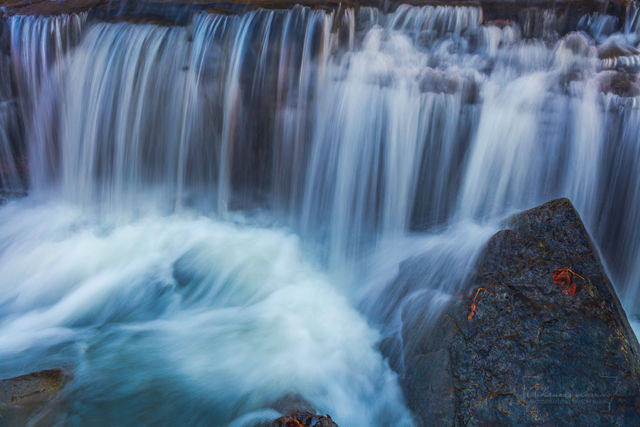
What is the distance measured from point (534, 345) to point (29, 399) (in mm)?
3295

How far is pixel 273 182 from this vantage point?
5.71 m

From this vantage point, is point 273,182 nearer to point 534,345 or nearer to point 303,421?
point 303,421

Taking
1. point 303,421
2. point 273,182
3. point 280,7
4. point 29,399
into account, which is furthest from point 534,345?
point 280,7

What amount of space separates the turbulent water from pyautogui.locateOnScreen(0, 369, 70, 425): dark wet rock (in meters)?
0.13

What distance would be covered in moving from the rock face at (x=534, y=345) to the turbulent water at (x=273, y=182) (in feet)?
1.05

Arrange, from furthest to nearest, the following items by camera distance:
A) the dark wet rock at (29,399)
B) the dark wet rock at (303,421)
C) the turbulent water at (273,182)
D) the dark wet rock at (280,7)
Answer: the dark wet rock at (280,7), the turbulent water at (273,182), the dark wet rock at (29,399), the dark wet rock at (303,421)

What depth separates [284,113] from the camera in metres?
5.48

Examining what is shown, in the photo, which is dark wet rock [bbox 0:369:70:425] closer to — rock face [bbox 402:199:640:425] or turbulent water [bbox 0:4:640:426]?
turbulent water [bbox 0:4:640:426]

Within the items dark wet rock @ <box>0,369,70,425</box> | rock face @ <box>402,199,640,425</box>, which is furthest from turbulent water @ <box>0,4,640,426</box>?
rock face @ <box>402,199,640,425</box>

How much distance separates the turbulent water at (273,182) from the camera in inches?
153

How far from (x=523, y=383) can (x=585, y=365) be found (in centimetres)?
37

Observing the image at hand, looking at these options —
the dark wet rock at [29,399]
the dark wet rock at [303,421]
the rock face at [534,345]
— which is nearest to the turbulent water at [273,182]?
the dark wet rock at [29,399]

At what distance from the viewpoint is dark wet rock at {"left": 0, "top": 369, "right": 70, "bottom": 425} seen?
2.90m

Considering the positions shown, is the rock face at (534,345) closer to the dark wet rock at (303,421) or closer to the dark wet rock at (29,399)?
the dark wet rock at (303,421)
